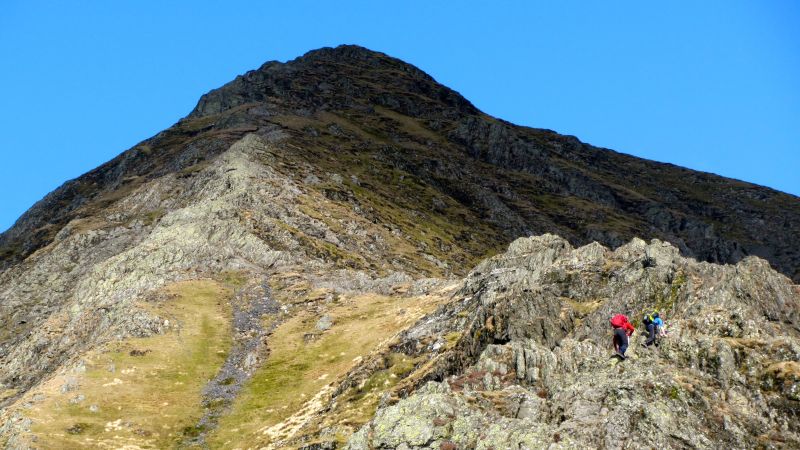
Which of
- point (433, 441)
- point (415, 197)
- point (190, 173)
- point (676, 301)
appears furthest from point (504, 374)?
point (415, 197)

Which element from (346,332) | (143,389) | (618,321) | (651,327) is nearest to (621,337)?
(618,321)

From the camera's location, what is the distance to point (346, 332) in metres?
88.5

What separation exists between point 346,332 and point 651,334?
55363 mm

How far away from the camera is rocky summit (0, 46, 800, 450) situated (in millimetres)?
33125

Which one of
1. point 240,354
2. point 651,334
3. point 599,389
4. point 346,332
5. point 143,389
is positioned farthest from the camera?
point 346,332

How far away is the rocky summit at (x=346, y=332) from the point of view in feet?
109

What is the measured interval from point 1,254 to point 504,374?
162474 mm

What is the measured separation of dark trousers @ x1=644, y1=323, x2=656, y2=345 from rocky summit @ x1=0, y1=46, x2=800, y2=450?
570 millimetres

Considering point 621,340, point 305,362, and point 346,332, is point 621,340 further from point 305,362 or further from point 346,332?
point 346,332

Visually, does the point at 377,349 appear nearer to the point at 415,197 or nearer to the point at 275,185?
the point at 275,185

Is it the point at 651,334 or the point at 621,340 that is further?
the point at 651,334

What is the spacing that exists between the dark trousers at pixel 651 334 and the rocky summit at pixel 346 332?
0.57 m

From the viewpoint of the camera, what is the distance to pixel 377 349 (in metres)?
74.5

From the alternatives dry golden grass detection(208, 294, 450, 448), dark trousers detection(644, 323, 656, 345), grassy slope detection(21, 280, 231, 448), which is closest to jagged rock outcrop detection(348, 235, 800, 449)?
dark trousers detection(644, 323, 656, 345)
